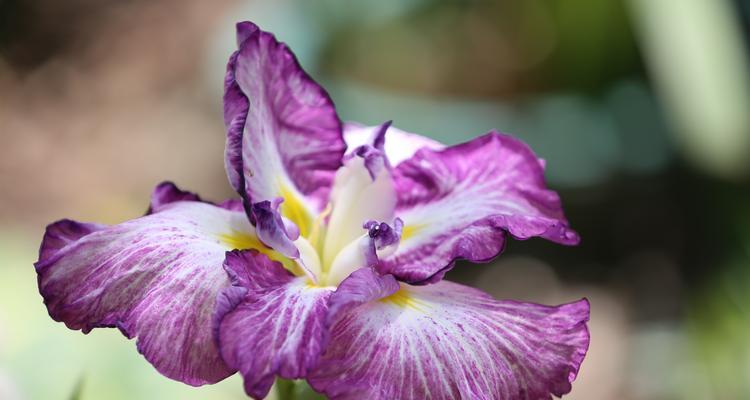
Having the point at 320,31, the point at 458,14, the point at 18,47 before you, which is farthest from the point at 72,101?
the point at 458,14

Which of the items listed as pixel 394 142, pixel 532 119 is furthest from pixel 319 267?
pixel 532 119

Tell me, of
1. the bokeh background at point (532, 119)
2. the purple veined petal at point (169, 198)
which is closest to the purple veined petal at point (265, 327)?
the purple veined petal at point (169, 198)

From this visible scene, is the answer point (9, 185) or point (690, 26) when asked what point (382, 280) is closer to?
point (690, 26)

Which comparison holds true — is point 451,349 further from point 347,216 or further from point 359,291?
point 347,216

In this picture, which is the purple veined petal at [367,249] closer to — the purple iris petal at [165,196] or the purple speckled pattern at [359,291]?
the purple speckled pattern at [359,291]

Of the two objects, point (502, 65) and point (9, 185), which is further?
point (502, 65)
